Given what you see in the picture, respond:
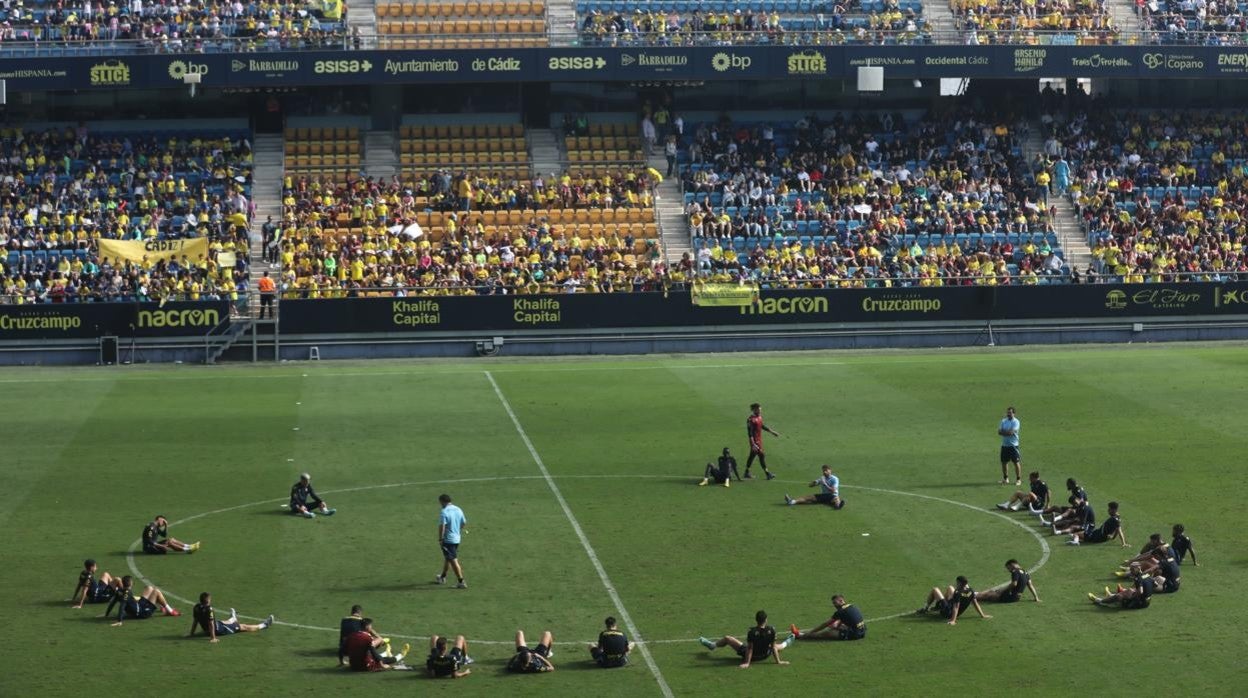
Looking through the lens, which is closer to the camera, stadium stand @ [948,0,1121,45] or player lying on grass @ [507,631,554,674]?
player lying on grass @ [507,631,554,674]

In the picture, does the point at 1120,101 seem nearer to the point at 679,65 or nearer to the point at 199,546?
the point at 679,65

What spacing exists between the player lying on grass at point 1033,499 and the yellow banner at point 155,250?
35.1 metres

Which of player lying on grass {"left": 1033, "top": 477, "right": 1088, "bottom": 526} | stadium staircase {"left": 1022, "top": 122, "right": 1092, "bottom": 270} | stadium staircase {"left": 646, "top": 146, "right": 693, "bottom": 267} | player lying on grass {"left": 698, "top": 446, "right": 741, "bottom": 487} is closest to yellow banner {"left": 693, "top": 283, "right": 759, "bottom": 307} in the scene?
stadium staircase {"left": 646, "top": 146, "right": 693, "bottom": 267}

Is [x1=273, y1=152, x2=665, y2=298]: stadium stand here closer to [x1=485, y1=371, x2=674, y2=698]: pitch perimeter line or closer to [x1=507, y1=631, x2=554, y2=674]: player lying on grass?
[x1=485, y1=371, x2=674, y2=698]: pitch perimeter line

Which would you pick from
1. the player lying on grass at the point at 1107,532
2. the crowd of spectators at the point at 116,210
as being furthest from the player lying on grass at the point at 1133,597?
the crowd of spectators at the point at 116,210

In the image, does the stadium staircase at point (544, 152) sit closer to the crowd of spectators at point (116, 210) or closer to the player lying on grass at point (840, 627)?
the crowd of spectators at point (116, 210)

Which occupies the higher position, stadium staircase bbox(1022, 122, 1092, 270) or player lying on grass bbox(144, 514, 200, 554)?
stadium staircase bbox(1022, 122, 1092, 270)

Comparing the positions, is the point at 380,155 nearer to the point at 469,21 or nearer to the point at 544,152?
the point at 544,152

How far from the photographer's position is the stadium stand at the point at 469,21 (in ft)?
246

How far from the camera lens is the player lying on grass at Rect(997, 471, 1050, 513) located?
121 feet

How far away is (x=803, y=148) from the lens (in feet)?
247

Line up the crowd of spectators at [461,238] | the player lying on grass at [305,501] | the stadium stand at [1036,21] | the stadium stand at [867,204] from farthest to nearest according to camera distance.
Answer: the stadium stand at [1036,21] < the stadium stand at [867,204] < the crowd of spectators at [461,238] < the player lying on grass at [305,501]

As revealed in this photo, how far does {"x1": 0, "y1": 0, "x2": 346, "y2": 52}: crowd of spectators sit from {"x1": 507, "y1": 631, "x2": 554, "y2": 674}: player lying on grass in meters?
49.3

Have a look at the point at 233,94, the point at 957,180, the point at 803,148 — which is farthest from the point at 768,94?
the point at 233,94
